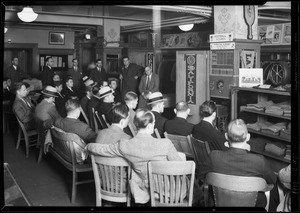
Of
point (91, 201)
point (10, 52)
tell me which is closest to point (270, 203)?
point (91, 201)

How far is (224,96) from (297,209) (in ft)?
10.9

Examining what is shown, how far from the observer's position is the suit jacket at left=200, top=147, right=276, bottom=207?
2650mm

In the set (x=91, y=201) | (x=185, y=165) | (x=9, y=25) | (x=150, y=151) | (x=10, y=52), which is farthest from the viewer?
(x=10, y=52)

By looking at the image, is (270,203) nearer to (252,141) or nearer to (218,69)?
(252,141)

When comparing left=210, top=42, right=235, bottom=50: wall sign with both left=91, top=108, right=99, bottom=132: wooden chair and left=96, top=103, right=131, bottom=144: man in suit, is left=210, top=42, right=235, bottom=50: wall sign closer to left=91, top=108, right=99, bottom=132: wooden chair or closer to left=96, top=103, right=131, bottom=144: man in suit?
left=91, top=108, right=99, bottom=132: wooden chair

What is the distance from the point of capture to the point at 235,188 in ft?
8.32

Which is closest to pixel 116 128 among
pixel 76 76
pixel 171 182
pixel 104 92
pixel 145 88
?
pixel 171 182

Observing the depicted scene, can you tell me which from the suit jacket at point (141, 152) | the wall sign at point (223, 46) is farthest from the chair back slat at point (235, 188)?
the wall sign at point (223, 46)

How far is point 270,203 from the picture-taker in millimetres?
2924

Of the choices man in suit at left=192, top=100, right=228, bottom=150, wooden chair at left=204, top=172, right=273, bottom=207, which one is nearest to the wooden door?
man in suit at left=192, top=100, right=228, bottom=150

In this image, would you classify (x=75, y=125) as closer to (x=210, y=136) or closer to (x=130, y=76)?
(x=210, y=136)

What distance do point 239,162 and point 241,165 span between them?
25mm

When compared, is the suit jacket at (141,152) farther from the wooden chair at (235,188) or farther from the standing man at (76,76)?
the standing man at (76,76)

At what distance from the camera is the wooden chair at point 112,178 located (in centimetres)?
292
